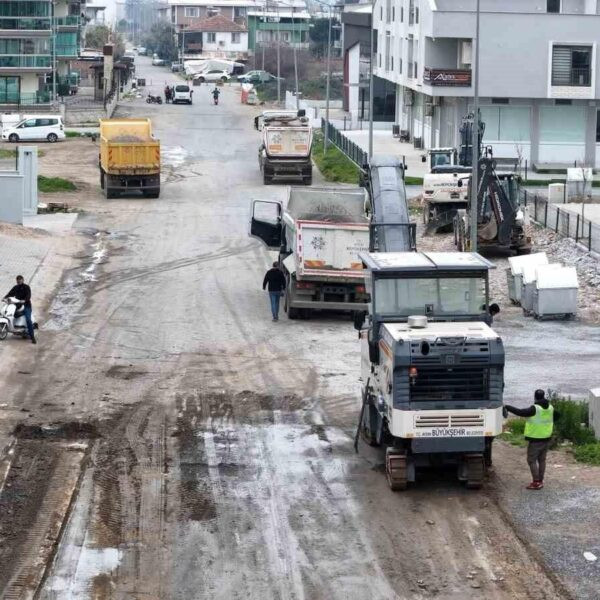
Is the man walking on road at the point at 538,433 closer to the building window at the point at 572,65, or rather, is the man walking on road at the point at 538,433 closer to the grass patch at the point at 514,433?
the grass patch at the point at 514,433

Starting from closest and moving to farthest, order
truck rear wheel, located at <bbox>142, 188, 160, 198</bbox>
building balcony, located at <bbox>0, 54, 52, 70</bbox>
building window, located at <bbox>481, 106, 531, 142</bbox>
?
1. truck rear wheel, located at <bbox>142, 188, 160, 198</bbox>
2. building window, located at <bbox>481, 106, 531, 142</bbox>
3. building balcony, located at <bbox>0, 54, 52, 70</bbox>

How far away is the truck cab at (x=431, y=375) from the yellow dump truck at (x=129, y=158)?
31652 mm

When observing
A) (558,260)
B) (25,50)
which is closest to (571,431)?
(558,260)

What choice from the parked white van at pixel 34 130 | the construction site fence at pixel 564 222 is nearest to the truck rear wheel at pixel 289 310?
the construction site fence at pixel 564 222

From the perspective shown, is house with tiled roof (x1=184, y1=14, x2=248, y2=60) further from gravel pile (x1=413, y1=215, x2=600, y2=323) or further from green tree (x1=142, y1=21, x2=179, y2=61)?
gravel pile (x1=413, y1=215, x2=600, y2=323)

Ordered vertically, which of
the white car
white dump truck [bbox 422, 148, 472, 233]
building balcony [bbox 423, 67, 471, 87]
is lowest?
white dump truck [bbox 422, 148, 472, 233]

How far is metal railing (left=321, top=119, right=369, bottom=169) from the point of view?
5850 cm

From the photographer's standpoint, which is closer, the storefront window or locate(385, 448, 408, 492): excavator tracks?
locate(385, 448, 408, 492): excavator tracks

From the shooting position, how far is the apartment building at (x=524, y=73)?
59875 mm

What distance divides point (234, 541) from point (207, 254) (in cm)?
2381

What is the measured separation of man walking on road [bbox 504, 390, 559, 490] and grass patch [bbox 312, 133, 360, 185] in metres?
37.1

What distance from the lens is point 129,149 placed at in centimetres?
4994

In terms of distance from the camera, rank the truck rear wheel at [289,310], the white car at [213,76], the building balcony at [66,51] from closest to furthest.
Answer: the truck rear wheel at [289,310], the building balcony at [66,51], the white car at [213,76]

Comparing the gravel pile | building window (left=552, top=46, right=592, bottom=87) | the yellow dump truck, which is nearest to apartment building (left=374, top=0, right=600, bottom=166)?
building window (left=552, top=46, right=592, bottom=87)
